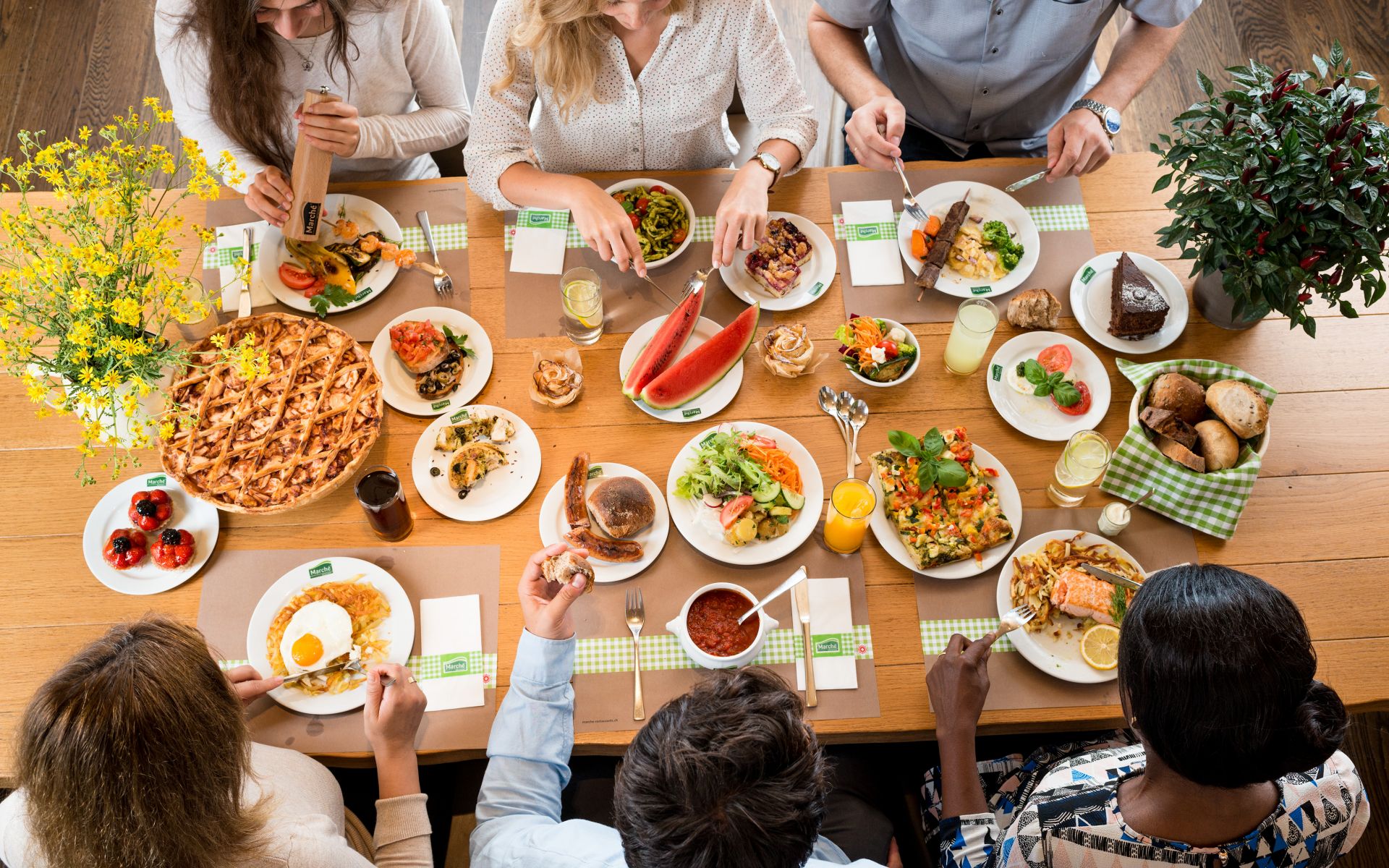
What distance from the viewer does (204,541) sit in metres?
1.94

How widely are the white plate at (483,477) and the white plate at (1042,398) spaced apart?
45.4 inches

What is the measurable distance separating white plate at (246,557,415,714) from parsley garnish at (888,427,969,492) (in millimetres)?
1175

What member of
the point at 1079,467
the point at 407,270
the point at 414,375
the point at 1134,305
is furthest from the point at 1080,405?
the point at 407,270

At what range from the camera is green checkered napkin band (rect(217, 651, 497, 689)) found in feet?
6.07

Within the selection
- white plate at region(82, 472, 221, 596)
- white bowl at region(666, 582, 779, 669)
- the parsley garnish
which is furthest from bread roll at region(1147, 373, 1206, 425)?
white plate at region(82, 472, 221, 596)

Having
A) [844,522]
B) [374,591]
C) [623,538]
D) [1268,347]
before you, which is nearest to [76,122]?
[374,591]

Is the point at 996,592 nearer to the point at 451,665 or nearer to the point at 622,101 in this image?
the point at 451,665

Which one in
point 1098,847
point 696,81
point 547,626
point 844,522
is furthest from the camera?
point 696,81

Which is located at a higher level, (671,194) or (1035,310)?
(671,194)

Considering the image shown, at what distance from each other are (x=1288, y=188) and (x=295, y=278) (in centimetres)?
233

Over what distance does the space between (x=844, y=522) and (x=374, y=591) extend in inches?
41.4

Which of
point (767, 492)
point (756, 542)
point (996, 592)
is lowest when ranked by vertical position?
point (996, 592)

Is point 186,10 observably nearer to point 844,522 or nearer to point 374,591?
point 374,591

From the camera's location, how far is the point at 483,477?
2027 mm
